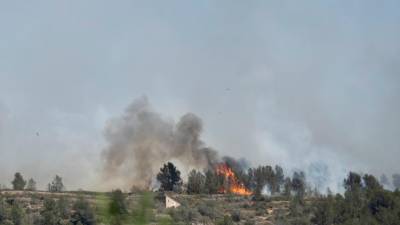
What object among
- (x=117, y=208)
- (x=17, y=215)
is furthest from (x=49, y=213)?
(x=117, y=208)

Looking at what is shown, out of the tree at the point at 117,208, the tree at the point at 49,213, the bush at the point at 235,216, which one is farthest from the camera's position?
the bush at the point at 235,216

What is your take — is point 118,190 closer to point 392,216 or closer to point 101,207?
point 101,207

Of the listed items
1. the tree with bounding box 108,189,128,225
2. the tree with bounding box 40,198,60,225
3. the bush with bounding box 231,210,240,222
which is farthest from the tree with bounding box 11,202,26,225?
the tree with bounding box 108,189,128,225

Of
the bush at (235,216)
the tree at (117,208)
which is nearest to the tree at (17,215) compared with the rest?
the bush at (235,216)

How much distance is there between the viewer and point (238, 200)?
18788cm

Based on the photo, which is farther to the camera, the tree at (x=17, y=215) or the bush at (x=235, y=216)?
the bush at (x=235, y=216)

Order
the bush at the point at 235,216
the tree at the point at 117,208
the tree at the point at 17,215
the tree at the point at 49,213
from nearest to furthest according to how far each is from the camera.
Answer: the tree at the point at 117,208
the tree at the point at 17,215
the tree at the point at 49,213
the bush at the point at 235,216

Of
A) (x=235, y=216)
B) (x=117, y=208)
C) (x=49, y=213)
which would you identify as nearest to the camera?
(x=117, y=208)

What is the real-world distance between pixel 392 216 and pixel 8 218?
66.9 metres

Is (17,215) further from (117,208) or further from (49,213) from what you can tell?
(117,208)

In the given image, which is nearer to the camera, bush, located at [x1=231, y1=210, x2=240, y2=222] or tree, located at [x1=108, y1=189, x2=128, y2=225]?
tree, located at [x1=108, y1=189, x2=128, y2=225]

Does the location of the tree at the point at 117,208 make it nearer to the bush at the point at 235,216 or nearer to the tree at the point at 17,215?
the tree at the point at 17,215

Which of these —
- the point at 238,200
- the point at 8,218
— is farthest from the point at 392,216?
the point at 8,218

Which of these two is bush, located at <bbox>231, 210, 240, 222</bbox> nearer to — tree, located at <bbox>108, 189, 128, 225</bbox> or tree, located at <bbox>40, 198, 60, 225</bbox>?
tree, located at <bbox>40, 198, 60, 225</bbox>
